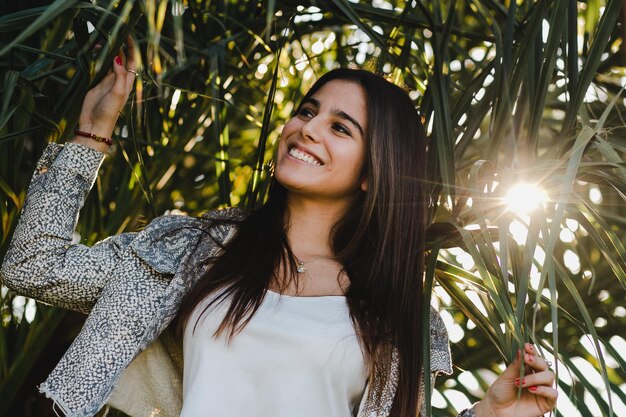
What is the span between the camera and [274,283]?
1.40 meters

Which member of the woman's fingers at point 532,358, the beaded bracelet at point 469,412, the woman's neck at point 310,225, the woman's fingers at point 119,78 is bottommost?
the beaded bracelet at point 469,412

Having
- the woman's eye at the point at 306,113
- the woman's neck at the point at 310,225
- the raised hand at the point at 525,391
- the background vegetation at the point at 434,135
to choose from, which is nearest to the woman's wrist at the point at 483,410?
the raised hand at the point at 525,391

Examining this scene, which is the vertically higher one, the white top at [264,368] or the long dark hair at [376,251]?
the long dark hair at [376,251]

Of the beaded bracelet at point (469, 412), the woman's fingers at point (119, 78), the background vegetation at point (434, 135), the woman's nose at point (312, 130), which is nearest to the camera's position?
the background vegetation at point (434, 135)

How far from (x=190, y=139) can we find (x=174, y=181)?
9 centimetres

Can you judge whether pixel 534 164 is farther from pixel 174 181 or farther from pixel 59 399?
pixel 174 181

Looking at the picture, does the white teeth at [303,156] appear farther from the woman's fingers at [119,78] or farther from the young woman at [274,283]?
the woman's fingers at [119,78]

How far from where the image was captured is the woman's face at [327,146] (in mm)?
1400

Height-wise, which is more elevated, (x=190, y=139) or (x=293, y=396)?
(x=190, y=139)

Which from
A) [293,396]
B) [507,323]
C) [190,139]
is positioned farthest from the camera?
[190,139]

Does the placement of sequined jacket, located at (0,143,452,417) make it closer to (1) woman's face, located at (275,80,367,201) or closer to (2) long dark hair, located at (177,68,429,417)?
(2) long dark hair, located at (177,68,429,417)

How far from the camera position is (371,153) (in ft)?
4.76

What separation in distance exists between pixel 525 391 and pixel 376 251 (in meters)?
0.37

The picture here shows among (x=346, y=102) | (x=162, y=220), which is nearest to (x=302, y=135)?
(x=346, y=102)
